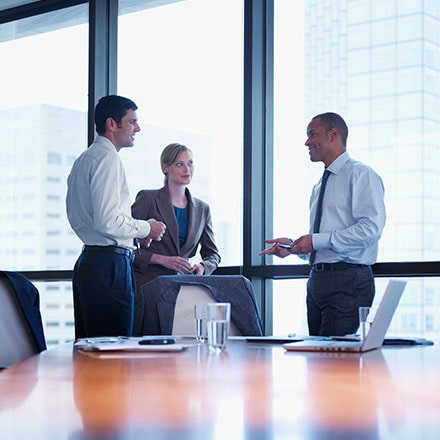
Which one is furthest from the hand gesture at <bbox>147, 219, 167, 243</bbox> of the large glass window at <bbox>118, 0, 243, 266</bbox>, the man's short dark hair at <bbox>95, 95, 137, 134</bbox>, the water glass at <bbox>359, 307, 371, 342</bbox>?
the water glass at <bbox>359, 307, 371, 342</bbox>

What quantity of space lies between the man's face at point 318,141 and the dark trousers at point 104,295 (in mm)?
1147

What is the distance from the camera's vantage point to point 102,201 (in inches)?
137

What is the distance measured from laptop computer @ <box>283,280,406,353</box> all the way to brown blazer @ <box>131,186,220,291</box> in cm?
225

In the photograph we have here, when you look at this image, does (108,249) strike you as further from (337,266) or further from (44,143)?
(44,143)

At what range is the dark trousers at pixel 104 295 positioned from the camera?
3.53m

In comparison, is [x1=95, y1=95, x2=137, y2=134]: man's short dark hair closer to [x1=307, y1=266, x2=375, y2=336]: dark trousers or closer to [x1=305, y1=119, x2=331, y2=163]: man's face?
[x1=305, y1=119, x2=331, y2=163]: man's face

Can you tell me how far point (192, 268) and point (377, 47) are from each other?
1.67m

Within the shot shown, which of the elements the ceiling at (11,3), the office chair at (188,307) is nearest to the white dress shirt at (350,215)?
the office chair at (188,307)

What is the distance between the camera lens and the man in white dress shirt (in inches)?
138

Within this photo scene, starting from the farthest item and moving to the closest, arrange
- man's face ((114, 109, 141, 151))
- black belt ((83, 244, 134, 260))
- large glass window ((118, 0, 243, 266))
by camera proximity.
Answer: large glass window ((118, 0, 243, 266)) < man's face ((114, 109, 141, 151)) < black belt ((83, 244, 134, 260))

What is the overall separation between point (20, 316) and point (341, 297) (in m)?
1.74

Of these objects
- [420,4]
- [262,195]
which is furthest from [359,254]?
[420,4]

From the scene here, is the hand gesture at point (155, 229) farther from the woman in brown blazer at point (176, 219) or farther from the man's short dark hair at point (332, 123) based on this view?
the man's short dark hair at point (332, 123)

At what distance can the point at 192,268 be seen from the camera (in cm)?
417
